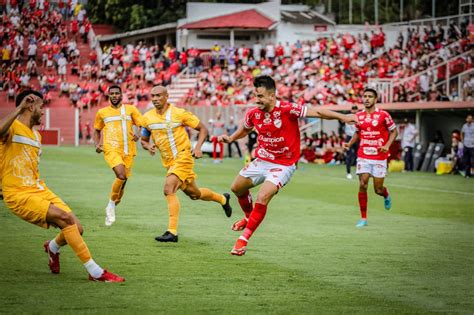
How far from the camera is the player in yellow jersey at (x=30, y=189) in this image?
9.75 metres

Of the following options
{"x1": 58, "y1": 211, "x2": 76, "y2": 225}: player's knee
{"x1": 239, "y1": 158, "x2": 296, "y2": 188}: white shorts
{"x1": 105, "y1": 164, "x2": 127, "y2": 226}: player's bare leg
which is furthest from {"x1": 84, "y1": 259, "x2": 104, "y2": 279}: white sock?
{"x1": 105, "y1": 164, "x2": 127, "y2": 226}: player's bare leg

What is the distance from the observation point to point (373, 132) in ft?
55.0

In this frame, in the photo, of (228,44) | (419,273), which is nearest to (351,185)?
(419,273)

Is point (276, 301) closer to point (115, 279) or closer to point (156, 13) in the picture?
point (115, 279)

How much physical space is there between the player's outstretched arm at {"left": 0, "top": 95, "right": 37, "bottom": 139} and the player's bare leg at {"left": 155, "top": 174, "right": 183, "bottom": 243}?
13.1 ft

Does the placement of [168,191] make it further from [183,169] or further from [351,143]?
[351,143]

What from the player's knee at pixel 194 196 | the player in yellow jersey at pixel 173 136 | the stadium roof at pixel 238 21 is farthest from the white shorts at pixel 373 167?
the stadium roof at pixel 238 21

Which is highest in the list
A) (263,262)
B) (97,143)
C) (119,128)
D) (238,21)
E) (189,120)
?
(238,21)

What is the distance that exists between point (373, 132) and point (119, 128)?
4.42 meters

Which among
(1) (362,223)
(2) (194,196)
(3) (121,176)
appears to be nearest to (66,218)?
(2) (194,196)

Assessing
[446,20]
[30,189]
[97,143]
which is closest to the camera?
[30,189]

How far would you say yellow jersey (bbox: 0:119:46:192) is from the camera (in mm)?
9750

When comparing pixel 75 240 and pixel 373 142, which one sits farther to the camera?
pixel 373 142

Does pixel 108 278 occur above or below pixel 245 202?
below
